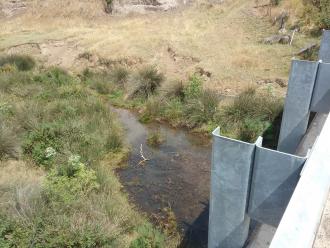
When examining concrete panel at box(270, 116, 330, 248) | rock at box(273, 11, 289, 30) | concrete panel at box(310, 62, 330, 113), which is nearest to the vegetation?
concrete panel at box(310, 62, 330, 113)

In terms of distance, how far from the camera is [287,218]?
176cm

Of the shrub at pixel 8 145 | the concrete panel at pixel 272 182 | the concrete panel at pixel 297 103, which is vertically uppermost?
the concrete panel at pixel 272 182

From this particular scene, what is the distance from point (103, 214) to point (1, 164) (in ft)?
9.95

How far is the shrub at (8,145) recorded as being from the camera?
7.34 metres

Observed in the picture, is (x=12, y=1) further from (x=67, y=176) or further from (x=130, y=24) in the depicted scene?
(x=67, y=176)

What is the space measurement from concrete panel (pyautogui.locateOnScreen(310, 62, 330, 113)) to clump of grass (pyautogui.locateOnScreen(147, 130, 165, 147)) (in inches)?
194

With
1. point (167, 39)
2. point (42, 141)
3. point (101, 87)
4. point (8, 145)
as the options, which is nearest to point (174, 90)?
point (101, 87)

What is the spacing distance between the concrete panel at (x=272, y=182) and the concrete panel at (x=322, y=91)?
2762 mm

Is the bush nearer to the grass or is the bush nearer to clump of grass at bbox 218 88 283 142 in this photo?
the grass

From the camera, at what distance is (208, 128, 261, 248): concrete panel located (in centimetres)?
234

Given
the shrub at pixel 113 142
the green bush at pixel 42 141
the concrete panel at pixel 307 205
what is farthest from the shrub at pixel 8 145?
the concrete panel at pixel 307 205

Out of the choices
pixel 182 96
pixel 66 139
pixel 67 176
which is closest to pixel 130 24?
pixel 182 96

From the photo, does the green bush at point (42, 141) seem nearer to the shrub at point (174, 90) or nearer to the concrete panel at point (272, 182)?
the shrub at point (174, 90)

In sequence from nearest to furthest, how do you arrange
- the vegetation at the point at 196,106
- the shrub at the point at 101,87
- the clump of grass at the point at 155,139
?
the vegetation at the point at 196,106
the clump of grass at the point at 155,139
the shrub at the point at 101,87
